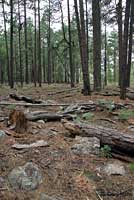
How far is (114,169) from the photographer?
221 inches

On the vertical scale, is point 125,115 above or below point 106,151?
above

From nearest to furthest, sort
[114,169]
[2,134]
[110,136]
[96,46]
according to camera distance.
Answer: [114,169] → [110,136] → [2,134] → [96,46]

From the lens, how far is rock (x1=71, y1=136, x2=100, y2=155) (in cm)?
615

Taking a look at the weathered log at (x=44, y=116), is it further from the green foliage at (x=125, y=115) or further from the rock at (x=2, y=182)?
the rock at (x=2, y=182)

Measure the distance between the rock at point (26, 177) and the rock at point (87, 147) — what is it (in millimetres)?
1108

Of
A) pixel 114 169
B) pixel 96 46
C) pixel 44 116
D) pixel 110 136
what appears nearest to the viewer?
pixel 114 169

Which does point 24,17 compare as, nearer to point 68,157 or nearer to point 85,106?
point 85,106

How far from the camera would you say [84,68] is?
15102mm

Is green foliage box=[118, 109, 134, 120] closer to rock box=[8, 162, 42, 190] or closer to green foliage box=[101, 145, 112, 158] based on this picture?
green foliage box=[101, 145, 112, 158]

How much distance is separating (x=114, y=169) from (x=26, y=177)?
1.50 metres

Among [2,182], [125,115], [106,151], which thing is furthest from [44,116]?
[2,182]

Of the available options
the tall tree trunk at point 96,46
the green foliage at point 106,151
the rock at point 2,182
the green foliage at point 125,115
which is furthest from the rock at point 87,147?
the tall tree trunk at point 96,46

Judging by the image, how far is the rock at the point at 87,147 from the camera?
615 cm

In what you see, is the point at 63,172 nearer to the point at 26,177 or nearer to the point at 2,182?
the point at 26,177
